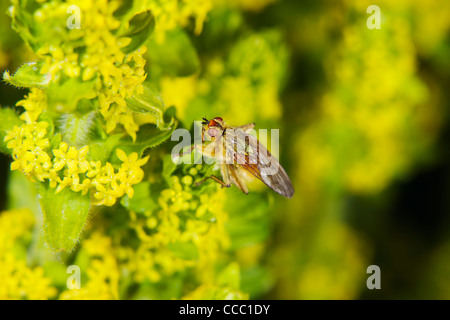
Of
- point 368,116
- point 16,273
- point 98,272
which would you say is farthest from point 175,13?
point 368,116

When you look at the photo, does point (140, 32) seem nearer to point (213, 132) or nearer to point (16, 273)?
point (213, 132)

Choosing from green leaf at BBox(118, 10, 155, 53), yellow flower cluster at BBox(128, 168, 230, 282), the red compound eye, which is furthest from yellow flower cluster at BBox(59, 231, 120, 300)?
green leaf at BBox(118, 10, 155, 53)

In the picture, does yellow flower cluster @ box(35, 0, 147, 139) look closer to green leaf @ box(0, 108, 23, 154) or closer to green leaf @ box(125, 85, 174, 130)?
green leaf @ box(125, 85, 174, 130)

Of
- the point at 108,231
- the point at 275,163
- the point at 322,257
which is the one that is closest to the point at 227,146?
the point at 275,163

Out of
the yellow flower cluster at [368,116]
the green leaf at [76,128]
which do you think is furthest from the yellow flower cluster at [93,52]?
the yellow flower cluster at [368,116]
